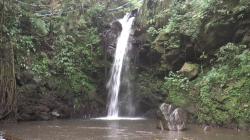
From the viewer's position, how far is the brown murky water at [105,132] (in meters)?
9.05

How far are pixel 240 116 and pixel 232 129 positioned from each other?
41 cm

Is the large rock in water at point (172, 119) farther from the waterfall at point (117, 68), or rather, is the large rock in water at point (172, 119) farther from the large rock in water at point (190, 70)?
the waterfall at point (117, 68)

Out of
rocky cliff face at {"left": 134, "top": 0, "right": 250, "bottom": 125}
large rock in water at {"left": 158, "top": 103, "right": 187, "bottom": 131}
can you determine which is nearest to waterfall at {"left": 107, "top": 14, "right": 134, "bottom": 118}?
rocky cliff face at {"left": 134, "top": 0, "right": 250, "bottom": 125}

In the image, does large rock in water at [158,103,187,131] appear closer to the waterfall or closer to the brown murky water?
the brown murky water

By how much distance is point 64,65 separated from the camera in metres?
14.7

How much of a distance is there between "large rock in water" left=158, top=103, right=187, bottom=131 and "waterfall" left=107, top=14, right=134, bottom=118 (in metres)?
4.24

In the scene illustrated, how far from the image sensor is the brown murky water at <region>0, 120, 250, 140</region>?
9055 mm

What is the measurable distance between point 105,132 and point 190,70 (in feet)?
15.5

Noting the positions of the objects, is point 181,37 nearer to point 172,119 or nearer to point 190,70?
point 190,70

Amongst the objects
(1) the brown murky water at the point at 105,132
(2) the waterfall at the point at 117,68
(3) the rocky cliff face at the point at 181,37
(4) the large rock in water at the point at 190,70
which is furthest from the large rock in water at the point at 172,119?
(2) the waterfall at the point at 117,68

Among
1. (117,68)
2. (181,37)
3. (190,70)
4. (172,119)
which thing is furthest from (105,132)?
(117,68)

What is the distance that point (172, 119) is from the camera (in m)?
10.5

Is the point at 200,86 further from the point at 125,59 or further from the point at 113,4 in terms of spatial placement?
the point at 113,4

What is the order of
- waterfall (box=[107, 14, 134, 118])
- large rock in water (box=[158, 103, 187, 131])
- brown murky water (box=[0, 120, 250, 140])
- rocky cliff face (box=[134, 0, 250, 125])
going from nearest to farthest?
1. brown murky water (box=[0, 120, 250, 140])
2. large rock in water (box=[158, 103, 187, 131])
3. rocky cliff face (box=[134, 0, 250, 125])
4. waterfall (box=[107, 14, 134, 118])
